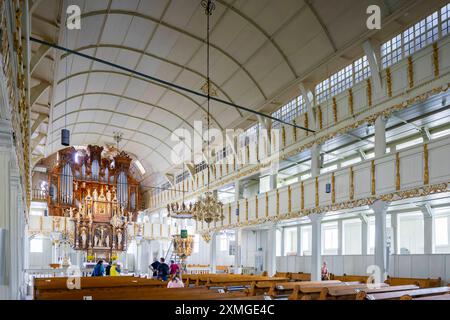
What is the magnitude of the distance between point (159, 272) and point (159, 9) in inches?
402

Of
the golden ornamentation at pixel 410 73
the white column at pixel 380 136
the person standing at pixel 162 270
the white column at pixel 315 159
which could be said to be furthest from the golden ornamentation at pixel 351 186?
the person standing at pixel 162 270

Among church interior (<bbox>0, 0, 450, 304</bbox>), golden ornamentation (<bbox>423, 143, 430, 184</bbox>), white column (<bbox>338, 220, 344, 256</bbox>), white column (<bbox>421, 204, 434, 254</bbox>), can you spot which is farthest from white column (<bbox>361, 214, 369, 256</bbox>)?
golden ornamentation (<bbox>423, 143, 430, 184</bbox>)

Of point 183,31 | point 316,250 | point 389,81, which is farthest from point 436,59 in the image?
point 183,31

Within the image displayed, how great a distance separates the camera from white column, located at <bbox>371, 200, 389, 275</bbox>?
14508 millimetres

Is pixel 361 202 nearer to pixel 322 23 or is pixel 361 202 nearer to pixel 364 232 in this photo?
pixel 322 23

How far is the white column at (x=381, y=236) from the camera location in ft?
47.6

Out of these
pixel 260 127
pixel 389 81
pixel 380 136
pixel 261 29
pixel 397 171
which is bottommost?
pixel 397 171

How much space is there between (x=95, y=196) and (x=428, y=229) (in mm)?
23123

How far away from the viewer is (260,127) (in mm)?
22203

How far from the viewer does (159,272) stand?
57.1 feet

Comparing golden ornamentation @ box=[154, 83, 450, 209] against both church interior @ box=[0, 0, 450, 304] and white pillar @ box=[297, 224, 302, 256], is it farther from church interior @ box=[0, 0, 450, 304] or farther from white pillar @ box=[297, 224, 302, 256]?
white pillar @ box=[297, 224, 302, 256]

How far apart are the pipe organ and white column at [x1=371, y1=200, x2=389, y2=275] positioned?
20.0 m

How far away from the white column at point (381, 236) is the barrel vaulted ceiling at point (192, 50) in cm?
577

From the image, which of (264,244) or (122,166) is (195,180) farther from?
(122,166)
